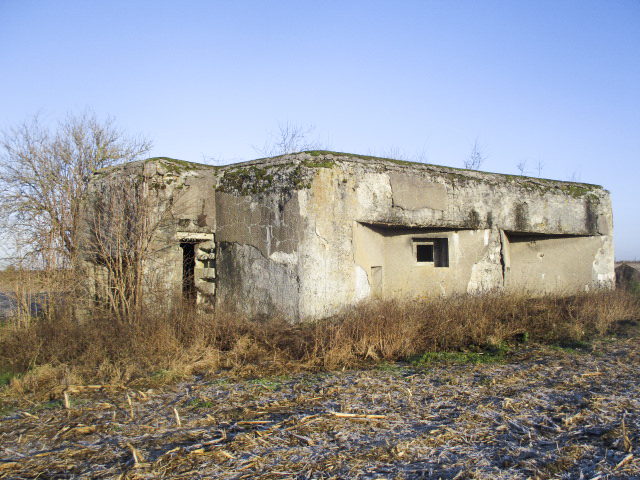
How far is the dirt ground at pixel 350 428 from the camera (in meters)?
3.27

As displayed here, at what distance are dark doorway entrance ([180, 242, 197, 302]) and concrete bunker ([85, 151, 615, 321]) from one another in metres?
0.02

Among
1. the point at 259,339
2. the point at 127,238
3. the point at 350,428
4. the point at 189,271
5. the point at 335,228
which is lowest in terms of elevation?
the point at 350,428

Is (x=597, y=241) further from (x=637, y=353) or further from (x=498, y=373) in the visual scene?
(x=498, y=373)

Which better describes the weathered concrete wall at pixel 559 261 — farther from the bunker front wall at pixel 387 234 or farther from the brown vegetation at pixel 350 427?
the brown vegetation at pixel 350 427

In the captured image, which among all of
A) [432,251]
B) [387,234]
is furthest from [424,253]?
[387,234]

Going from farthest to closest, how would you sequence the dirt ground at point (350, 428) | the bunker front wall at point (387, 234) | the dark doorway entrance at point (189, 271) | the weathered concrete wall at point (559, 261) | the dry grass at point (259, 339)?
1. the weathered concrete wall at point (559, 261)
2. the dark doorway entrance at point (189, 271)
3. the bunker front wall at point (387, 234)
4. the dry grass at point (259, 339)
5. the dirt ground at point (350, 428)

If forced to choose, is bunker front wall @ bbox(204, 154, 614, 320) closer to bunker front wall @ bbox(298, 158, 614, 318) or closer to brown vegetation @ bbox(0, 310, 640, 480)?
bunker front wall @ bbox(298, 158, 614, 318)

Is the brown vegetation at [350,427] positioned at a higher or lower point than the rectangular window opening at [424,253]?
lower

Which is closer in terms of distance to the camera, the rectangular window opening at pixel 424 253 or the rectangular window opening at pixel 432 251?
the rectangular window opening at pixel 432 251

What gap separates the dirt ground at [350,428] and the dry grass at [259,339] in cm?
46

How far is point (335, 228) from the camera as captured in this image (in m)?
7.69

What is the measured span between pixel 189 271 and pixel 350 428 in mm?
5377

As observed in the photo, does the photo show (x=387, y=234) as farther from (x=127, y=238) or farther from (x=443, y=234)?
(x=127, y=238)

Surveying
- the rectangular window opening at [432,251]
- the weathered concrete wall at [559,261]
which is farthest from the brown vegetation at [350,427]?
the weathered concrete wall at [559,261]
